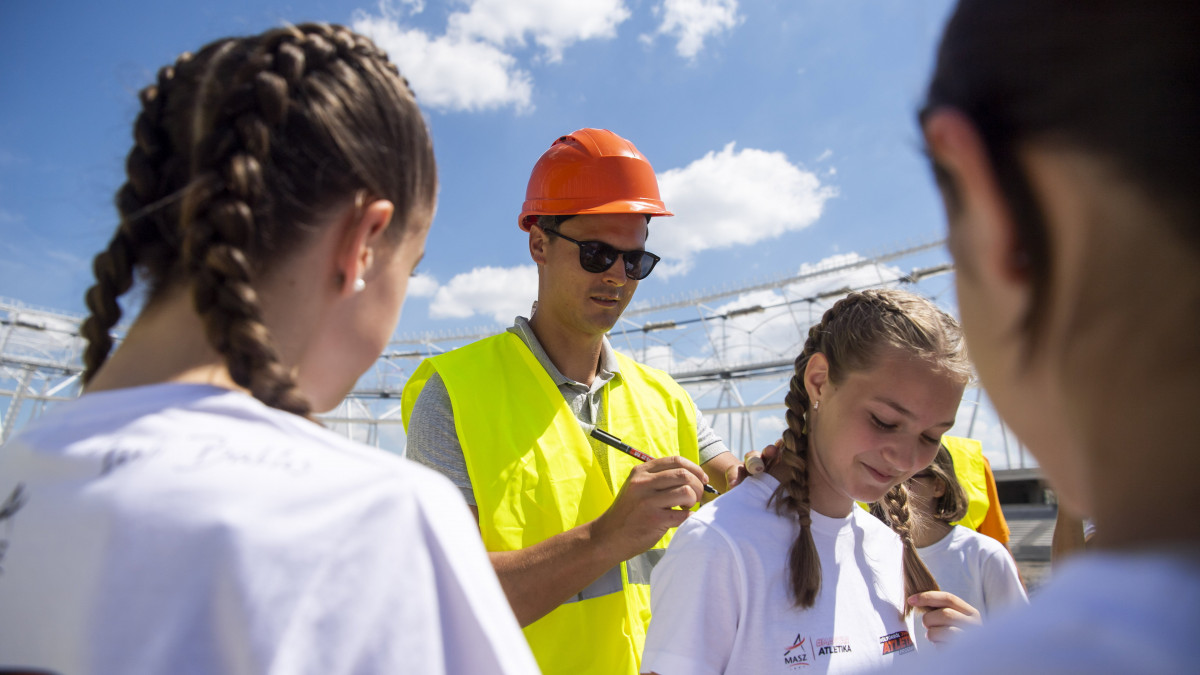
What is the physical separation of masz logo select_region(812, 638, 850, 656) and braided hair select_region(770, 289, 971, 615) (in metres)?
0.15

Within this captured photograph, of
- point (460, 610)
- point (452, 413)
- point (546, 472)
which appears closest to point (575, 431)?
point (546, 472)

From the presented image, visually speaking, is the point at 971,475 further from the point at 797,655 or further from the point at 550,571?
the point at 550,571

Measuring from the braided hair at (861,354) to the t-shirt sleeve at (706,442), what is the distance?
58 centimetres

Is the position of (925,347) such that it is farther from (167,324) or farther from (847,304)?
(167,324)

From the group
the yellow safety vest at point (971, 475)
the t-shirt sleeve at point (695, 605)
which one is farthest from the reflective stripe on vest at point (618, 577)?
the yellow safety vest at point (971, 475)

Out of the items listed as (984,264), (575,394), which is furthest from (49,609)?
(575,394)

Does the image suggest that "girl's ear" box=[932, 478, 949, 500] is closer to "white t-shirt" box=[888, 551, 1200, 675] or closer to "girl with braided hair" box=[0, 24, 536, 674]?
"girl with braided hair" box=[0, 24, 536, 674]

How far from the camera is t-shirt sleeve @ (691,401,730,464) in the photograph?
3117mm

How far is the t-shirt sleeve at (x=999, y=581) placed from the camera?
2.95 meters

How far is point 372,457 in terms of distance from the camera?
87 centimetres

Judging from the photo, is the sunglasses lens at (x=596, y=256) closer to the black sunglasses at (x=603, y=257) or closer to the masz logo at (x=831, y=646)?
the black sunglasses at (x=603, y=257)

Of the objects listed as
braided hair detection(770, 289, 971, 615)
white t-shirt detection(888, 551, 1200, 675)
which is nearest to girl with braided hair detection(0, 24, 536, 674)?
white t-shirt detection(888, 551, 1200, 675)

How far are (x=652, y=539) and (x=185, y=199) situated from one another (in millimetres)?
1617

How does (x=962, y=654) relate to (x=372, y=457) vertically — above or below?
below
